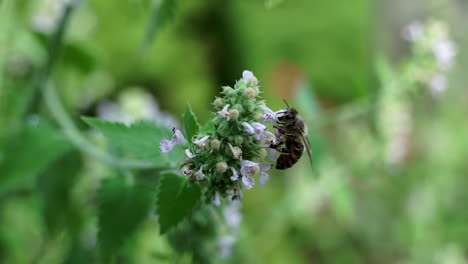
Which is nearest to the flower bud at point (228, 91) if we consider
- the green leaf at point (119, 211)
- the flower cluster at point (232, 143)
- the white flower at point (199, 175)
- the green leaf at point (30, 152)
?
the flower cluster at point (232, 143)

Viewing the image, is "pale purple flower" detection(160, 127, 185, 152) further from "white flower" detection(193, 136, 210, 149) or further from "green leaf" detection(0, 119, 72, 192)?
"green leaf" detection(0, 119, 72, 192)

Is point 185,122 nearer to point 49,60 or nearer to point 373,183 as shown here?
point 49,60

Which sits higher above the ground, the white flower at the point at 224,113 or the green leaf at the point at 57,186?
the green leaf at the point at 57,186

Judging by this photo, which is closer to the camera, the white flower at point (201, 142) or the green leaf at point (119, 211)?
the white flower at point (201, 142)

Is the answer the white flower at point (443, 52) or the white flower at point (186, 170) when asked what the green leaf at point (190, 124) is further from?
the white flower at point (443, 52)

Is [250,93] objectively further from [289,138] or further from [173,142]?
[289,138]

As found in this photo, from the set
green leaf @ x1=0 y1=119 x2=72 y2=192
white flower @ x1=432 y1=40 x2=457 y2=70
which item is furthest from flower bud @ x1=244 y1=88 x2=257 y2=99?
white flower @ x1=432 y1=40 x2=457 y2=70

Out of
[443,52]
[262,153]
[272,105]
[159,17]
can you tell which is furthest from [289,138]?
[272,105]
